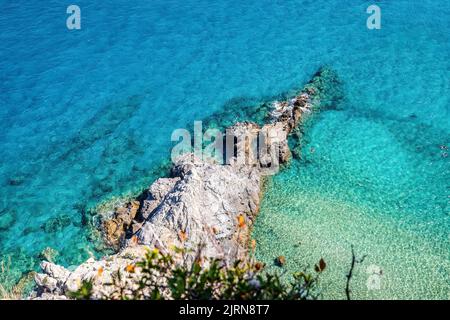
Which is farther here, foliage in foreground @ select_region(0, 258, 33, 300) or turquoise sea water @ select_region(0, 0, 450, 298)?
turquoise sea water @ select_region(0, 0, 450, 298)

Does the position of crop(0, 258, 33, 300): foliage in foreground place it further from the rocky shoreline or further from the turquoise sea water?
the rocky shoreline

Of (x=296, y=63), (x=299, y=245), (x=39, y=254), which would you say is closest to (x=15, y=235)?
(x=39, y=254)

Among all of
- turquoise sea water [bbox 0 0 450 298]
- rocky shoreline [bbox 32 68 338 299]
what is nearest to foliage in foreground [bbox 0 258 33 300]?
turquoise sea water [bbox 0 0 450 298]

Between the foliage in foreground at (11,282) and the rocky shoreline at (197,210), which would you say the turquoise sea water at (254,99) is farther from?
the rocky shoreline at (197,210)

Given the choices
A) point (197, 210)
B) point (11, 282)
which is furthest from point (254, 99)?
point (11, 282)

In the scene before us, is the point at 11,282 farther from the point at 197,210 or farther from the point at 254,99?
the point at 254,99
